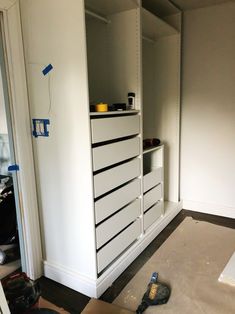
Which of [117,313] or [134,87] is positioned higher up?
[134,87]

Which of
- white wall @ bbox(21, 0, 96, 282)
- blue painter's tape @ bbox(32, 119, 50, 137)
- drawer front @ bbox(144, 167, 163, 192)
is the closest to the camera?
white wall @ bbox(21, 0, 96, 282)

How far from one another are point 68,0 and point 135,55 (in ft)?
2.49

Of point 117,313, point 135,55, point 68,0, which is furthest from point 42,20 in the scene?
point 117,313

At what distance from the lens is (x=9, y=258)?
2.44 m

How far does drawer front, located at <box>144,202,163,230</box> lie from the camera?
2.60 meters

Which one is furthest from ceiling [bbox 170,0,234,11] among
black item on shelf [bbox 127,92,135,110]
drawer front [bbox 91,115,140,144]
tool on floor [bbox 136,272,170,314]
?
tool on floor [bbox 136,272,170,314]

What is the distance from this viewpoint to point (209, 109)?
3098 mm

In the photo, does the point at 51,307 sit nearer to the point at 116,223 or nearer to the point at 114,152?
the point at 116,223

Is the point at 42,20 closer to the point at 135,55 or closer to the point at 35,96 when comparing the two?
the point at 35,96

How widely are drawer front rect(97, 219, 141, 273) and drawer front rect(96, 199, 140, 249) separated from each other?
0.19 ft

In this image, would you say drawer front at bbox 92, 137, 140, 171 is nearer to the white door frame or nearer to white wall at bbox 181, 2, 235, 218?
the white door frame

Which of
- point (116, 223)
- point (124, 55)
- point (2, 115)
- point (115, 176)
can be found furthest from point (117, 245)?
point (124, 55)

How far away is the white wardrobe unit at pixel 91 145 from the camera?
5.69 feet

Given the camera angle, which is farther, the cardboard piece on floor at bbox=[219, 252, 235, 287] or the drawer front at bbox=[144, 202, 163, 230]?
the drawer front at bbox=[144, 202, 163, 230]
